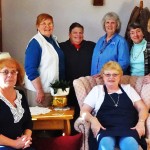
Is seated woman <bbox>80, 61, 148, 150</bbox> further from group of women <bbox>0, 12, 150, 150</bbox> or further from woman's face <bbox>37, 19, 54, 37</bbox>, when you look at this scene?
woman's face <bbox>37, 19, 54, 37</bbox>

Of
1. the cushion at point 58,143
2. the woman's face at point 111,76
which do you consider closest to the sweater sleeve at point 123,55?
the woman's face at point 111,76

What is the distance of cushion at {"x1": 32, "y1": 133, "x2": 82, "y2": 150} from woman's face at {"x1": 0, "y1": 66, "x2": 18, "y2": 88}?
1.82 feet

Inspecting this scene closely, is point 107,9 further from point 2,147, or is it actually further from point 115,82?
point 2,147

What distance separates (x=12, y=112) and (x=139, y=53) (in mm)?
1424

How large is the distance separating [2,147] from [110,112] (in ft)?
3.01

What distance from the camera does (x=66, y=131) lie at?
114 inches

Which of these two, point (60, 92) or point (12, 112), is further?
point (60, 92)

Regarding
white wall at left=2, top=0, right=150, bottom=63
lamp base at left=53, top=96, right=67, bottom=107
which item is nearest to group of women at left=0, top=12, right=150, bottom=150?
lamp base at left=53, top=96, right=67, bottom=107

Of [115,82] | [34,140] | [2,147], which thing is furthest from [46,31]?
[2,147]

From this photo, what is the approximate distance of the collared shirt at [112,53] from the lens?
316 cm

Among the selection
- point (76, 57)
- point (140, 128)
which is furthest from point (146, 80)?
point (76, 57)

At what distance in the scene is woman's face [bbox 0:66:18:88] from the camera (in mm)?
2338

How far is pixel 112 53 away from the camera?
3.18 metres

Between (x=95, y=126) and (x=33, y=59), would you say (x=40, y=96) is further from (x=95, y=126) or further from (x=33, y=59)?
(x=95, y=126)
